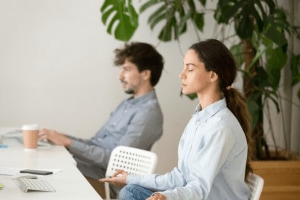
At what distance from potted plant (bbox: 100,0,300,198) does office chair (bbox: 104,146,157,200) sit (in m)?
1.05

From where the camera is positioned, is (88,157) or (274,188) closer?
(88,157)

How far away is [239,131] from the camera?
8.02 ft

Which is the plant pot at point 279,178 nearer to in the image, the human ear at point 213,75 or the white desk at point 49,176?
the white desk at point 49,176

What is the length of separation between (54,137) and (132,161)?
1.82 feet

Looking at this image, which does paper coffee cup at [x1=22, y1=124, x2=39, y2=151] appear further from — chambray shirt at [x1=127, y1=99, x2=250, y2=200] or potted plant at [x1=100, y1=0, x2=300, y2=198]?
potted plant at [x1=100, y1=0, x2=300, y2=198]

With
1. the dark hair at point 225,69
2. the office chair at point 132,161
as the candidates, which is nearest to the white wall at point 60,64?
the office chair at point 132,161

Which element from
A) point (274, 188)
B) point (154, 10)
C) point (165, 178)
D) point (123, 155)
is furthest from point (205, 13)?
point (165, 178)

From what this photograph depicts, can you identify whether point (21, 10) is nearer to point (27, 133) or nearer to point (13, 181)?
point (27, 133)

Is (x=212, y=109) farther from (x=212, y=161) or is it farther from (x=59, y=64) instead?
(x=59, y=64)

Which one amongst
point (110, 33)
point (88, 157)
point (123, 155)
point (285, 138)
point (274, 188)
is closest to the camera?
point (123, 155)

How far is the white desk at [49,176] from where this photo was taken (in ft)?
7.23

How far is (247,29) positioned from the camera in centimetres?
391

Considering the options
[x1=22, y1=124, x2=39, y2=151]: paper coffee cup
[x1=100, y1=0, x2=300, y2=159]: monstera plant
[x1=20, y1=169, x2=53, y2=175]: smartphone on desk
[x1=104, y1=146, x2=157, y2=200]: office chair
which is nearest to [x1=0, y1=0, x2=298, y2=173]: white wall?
[x1=100, y1=0, x2=300, y2=159]: monstera plant

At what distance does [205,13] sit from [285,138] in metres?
1.09
